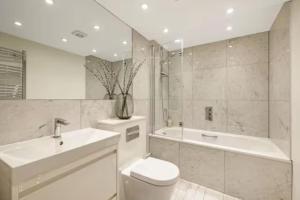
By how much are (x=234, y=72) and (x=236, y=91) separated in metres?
0.34

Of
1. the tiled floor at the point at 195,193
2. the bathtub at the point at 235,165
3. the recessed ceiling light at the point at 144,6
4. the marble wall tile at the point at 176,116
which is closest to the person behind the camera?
the bathtub at the point at 235,165

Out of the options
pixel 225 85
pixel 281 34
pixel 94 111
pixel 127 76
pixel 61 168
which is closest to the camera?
pixel 61 168

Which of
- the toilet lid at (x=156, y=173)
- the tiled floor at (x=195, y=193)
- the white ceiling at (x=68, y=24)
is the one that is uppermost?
the white ceiling at (x=68, y=24)

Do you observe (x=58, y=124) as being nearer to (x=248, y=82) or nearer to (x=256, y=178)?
(x=256, y=178)

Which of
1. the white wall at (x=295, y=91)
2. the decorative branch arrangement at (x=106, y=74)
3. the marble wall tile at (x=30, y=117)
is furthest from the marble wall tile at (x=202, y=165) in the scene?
the marble wall tile at (x=30, y=117)

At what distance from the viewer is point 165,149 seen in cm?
229

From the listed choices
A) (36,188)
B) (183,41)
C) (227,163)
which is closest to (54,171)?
(36,188)

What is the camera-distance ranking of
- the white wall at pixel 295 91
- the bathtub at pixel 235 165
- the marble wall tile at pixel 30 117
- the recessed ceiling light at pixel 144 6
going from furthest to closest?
1. the recessed ceiling light at pixel 144 6
2. the bathtub at pixel 235 165
3. the white wall at pixel 295 91
4. the marble wall tile at pixel 30 117

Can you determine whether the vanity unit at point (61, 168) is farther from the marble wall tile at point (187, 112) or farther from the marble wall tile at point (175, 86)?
the marble wall tile at point (187, 112)

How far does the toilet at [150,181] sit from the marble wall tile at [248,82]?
1.86 meters

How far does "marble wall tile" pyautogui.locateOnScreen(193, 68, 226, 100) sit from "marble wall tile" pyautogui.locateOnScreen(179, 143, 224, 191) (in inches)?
46.8

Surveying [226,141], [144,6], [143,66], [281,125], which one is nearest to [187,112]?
[226,141]

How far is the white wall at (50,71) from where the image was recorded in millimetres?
1126

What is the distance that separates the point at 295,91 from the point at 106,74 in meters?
2.08
